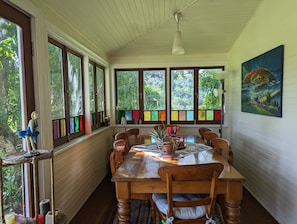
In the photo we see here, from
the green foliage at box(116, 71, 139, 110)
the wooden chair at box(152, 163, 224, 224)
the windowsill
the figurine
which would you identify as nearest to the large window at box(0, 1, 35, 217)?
the figurine

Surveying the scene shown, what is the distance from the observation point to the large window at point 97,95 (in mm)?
3602

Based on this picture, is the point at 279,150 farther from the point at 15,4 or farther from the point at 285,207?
the point at 15,4

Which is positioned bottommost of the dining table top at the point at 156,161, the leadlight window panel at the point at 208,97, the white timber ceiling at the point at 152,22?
the dining table top at the point at 156,161

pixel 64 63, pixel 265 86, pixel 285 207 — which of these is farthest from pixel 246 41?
pixel 64 63

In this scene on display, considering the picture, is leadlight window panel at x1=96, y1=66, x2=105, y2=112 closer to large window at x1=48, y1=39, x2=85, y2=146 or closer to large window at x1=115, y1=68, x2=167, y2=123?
large window at x1=115, y1=68, x2=167, y2=123

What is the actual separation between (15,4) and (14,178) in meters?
1.25

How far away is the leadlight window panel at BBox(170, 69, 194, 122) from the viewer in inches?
176

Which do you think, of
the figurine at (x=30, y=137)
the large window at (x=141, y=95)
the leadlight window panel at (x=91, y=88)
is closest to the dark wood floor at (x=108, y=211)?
the leadlight window panel at (x=91, y=88)

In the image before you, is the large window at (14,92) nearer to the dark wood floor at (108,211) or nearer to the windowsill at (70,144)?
the windowsill at (70,144)

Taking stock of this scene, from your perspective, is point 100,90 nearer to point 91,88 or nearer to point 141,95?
point 91,88

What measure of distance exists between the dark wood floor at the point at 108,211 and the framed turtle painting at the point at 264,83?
3.86 ft

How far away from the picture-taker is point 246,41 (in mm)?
3488

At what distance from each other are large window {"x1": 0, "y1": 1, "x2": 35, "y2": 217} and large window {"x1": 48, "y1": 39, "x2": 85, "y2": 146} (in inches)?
20.1

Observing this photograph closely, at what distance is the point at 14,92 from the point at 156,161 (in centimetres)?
131
